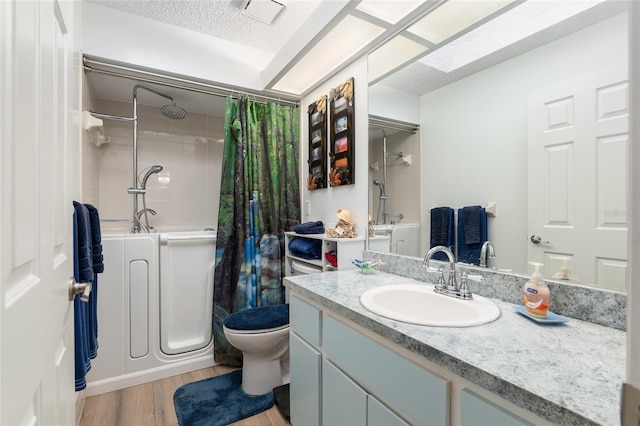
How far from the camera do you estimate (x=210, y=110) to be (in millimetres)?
2859

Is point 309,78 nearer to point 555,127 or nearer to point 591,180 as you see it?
point 555,127

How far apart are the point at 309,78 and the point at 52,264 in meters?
2.01

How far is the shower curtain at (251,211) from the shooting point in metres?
2.14

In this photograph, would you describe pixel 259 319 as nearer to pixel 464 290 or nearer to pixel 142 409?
pixel 142 409

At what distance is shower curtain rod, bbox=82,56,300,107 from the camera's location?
1847 millimetres

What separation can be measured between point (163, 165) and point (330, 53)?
197 cm

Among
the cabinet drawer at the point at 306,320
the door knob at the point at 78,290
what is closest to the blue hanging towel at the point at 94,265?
the door knob at the point at 78,290

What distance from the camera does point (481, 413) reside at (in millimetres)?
632

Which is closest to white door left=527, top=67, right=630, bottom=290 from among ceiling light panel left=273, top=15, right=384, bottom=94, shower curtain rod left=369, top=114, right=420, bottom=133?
shower curtain rod left=369, top=114, right=420, bottom=133

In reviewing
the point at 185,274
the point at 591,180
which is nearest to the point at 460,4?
the point at 591,180

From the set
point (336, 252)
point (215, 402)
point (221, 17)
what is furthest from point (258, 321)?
point (221, 17)

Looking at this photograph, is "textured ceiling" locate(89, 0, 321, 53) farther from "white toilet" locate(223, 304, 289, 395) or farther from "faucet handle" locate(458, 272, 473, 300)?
"white toilet" locate(223, 304, 289, 395)

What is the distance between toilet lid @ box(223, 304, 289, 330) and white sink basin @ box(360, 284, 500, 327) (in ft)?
2.68

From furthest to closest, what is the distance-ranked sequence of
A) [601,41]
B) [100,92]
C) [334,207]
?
[100,92]
[334,207]
[601,41]
